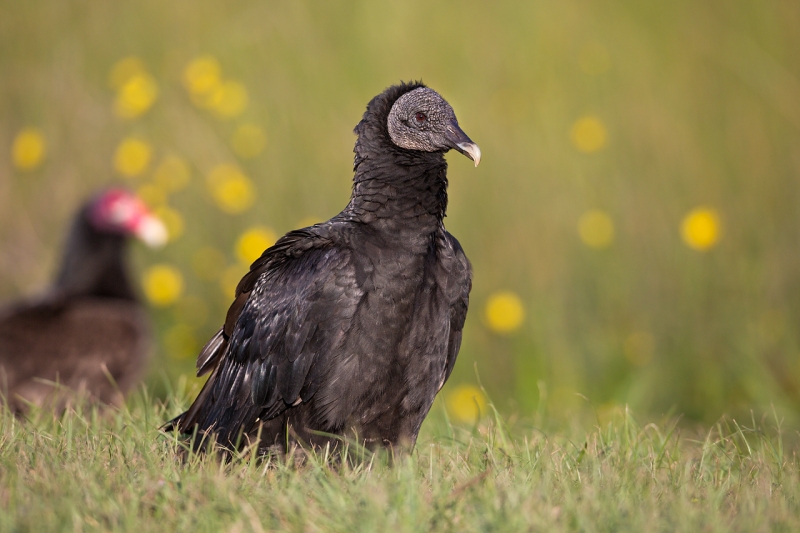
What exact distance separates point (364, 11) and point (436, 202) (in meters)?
4.53

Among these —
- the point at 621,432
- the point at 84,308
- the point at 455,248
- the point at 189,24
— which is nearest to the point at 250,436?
the point at 455,248

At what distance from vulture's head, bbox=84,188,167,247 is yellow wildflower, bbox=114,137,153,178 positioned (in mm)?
658

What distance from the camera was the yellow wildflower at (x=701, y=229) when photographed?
4.98 metres

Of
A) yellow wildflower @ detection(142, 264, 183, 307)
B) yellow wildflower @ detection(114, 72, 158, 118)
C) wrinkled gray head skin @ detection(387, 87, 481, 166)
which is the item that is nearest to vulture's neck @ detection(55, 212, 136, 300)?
yellow wildflower @ detection(142, 264, 183, 307)

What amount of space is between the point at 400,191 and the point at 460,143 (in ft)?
0.84

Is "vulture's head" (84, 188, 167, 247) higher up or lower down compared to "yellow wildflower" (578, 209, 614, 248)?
lower down

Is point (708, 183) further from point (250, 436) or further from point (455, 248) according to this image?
point (250, 436)

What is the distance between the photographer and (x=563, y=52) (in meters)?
6.59

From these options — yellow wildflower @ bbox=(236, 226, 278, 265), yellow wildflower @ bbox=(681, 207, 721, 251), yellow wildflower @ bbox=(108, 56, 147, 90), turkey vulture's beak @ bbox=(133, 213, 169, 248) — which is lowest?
turkey vulture's beak @ bbox=(133, 213, 169, 248)

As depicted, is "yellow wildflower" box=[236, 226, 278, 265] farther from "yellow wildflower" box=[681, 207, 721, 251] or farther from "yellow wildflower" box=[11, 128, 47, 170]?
"yellow wildflower" box=[681, 207, 721, 251]

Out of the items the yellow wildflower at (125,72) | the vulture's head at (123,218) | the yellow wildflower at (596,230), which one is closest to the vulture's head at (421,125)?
the yellow wildflower at (596,230)

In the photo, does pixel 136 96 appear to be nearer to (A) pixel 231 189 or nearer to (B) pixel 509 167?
(A) pixel 231 189

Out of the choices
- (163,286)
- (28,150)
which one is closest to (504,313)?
(163,286)

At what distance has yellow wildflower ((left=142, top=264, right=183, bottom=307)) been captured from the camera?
6008 mm
